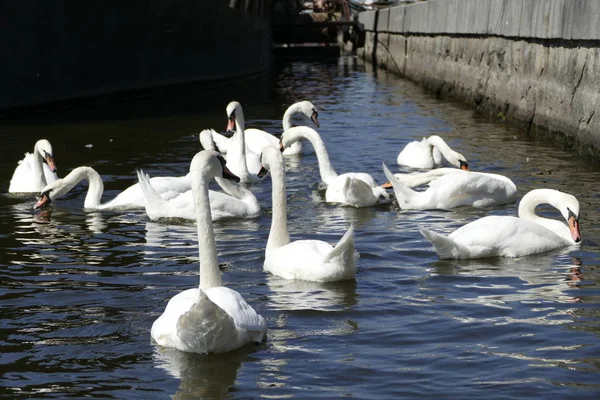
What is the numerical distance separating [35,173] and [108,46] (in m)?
13.3

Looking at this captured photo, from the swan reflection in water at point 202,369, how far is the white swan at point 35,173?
248 inches

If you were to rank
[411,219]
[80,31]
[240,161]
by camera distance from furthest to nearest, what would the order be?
[80,31]
[240,161]
[411,219]

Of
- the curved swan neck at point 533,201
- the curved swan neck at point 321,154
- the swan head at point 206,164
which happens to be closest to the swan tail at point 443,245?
the curved swan neck at point 533,201

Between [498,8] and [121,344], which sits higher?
[498,8]

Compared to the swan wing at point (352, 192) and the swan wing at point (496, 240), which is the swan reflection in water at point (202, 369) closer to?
the swan wing at point (496, 240)

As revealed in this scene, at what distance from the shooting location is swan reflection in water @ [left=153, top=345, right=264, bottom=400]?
5.41 m

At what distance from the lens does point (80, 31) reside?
2358 centimetres

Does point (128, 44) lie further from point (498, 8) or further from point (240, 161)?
point (240, 161)

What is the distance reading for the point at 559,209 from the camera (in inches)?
344

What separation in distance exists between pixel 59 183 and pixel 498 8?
10.9 m

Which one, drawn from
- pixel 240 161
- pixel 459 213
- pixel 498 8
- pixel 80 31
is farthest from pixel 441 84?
pixel 459 213

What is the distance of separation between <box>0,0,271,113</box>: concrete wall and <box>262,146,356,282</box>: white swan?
12981 mm

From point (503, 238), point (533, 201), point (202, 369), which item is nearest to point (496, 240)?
point (503, 238)

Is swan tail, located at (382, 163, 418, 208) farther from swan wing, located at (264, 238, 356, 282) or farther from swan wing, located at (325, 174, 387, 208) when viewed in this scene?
swan wing, located at (264, 238, 356, 282)
